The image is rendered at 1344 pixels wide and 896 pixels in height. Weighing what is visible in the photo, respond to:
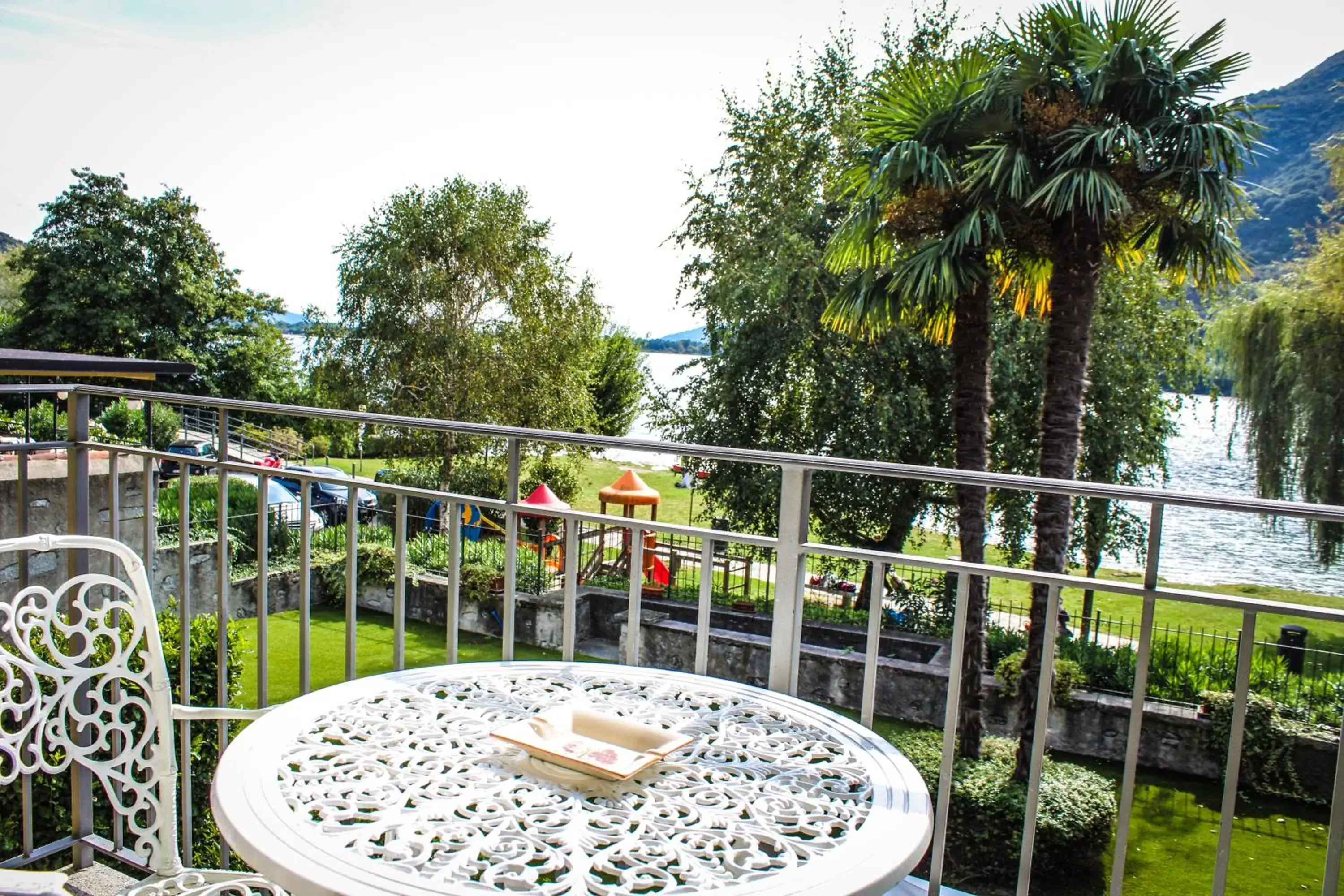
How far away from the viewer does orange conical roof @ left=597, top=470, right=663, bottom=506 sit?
12250mm

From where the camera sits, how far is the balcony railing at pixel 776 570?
4.47ft

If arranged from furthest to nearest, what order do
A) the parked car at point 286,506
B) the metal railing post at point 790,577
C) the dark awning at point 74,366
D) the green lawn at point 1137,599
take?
the parked car at point 286,506, the green lawn at point 1137,599, the dark awning at point 74,366, the metal railing post at point 790,577

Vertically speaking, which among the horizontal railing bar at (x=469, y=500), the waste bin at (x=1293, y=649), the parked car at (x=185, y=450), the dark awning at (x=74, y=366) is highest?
the dark awning at (x=74, y=366)

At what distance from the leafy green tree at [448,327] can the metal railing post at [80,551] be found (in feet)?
47.4

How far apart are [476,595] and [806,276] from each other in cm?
621

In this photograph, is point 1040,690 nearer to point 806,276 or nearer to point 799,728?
point 799,728

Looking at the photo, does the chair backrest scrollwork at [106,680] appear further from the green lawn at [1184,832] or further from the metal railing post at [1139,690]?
the green lawn at [1184,832]

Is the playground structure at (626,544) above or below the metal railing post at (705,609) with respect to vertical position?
below

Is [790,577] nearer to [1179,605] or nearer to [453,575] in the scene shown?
[453,575]

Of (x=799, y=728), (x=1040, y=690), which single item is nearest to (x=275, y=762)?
(x=799, y=728)

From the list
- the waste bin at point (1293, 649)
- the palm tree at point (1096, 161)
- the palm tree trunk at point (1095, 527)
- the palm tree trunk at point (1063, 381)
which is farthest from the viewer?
the palm tree trunk at point (1095, 527)

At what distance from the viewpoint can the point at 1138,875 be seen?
22.8 ft

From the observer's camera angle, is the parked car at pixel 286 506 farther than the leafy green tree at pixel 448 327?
No

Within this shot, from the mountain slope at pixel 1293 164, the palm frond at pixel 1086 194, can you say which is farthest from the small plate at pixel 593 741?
the mountain slope at pixel 1293 164
